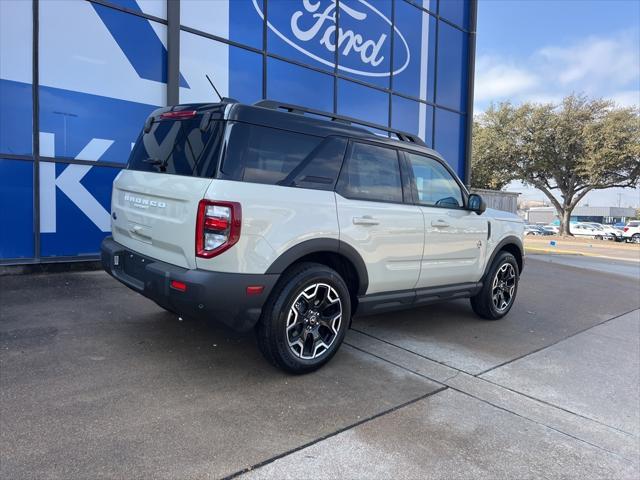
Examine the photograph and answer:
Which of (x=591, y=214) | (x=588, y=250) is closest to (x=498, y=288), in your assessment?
(x=588, y=250)

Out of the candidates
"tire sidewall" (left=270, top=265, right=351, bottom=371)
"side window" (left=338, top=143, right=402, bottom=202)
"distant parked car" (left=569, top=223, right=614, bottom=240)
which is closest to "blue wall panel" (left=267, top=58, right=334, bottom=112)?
"side window" (left=338, top=143, right=402, bottom=202)

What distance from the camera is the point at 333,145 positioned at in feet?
12.9

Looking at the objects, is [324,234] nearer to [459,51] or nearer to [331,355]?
[331,355]

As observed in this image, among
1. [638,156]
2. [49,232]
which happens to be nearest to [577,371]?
[49,232]

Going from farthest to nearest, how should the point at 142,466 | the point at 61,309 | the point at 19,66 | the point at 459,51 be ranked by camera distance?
the point at 459,51, the point at 19,66, the point at 61,309, the point at 142,466

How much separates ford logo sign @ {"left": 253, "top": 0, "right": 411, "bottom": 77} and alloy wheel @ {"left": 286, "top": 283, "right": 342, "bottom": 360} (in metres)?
7.17

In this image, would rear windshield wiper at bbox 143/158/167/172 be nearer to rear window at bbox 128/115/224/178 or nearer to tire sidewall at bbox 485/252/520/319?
rear window at bbox 128/115/224/178

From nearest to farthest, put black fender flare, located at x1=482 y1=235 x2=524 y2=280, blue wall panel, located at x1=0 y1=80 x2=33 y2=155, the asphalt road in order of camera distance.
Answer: black fender flare, located at x1=482 y1=235 x2=524 y2=280 → blue wall panel, located at x1=0 y1=80 x2=33 y2=155 → the asphalt road

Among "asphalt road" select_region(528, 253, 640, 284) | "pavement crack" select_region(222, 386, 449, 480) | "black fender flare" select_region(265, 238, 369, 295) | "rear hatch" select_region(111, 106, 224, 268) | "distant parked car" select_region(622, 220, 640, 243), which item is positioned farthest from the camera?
"distant parked car" select_region(622, 220, 640, 243)

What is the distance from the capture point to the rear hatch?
3.30 m

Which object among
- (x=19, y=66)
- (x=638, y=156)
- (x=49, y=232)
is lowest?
(x=49, y=232)

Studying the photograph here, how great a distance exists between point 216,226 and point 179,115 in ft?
3.83

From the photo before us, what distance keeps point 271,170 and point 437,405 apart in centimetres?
209

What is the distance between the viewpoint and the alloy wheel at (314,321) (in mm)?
3596
